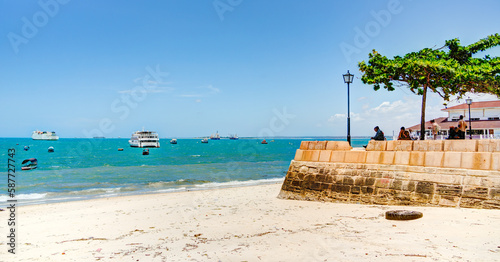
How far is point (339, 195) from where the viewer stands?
10.9 m

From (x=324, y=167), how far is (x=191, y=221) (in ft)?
16.5

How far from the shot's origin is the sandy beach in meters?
5.80

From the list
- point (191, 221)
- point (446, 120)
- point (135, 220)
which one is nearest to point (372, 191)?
point (191, 221)

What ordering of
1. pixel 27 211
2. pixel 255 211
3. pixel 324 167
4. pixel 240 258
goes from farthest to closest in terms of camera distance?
1. pixel 27 211
2. pixel 324 167
3. pixel 255 211
4. pixel 240 258

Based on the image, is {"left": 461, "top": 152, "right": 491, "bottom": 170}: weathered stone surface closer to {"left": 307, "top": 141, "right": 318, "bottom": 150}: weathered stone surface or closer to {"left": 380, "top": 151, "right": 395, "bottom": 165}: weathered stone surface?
{"left": 380, "top": 151, "right": 395, "bottom": 165}: weathered stone surface

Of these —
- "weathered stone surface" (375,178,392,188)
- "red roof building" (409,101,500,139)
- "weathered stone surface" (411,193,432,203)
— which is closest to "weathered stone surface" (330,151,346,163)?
"weathered stone surface" (375,178,392,188)

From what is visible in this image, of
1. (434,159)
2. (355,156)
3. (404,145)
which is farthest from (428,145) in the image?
(355,156)

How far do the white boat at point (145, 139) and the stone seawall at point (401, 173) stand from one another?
85.7 m

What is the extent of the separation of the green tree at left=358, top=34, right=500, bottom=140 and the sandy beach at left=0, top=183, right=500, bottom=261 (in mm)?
7176

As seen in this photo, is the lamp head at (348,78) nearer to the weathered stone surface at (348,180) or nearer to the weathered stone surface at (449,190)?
the weathered stone surface at (348,180)

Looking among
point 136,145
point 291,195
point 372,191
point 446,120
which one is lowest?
point 136,145

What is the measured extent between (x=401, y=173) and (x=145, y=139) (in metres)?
90.2

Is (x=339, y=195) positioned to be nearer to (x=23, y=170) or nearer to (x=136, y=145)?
(x=23, y=170)

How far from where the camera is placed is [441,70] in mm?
13156
